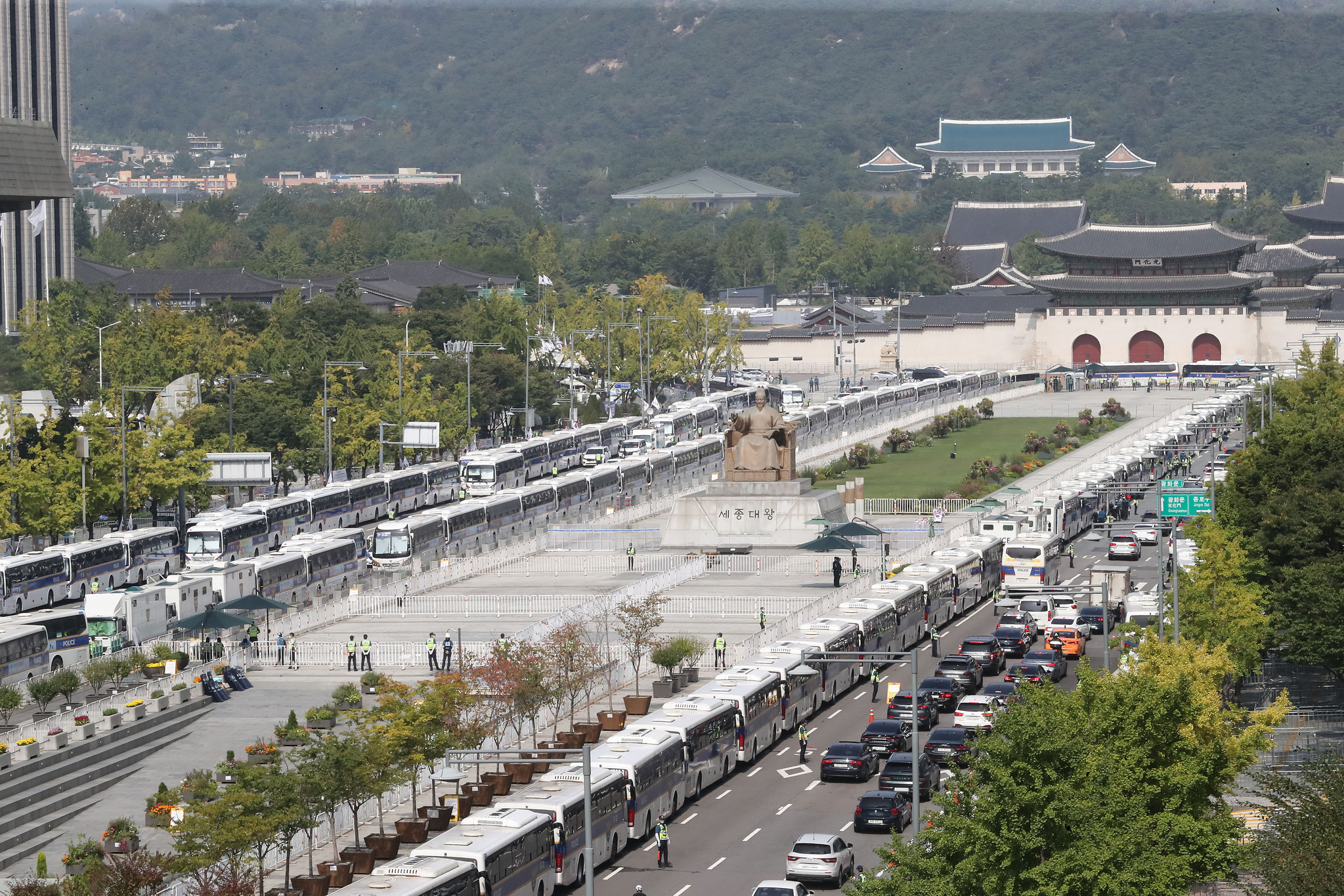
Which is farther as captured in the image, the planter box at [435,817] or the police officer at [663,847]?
the planter box at [435,817]

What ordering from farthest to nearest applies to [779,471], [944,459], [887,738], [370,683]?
[944,459], [779,471], [370,683], [887,738]

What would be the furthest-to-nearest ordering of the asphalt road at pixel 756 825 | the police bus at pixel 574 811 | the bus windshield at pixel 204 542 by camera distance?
the bus windshield at pixel 204 542
the asphalt road at pixel 756 825
the police bus at pixel 574 811

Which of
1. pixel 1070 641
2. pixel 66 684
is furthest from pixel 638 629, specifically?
pixel 66 684

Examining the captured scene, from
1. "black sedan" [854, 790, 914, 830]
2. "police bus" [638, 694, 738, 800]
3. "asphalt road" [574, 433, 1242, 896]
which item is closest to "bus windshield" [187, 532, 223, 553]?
"asphalt road" [574, 433, 1242, 896]

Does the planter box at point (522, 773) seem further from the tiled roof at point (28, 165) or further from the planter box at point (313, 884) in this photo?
the tiled roof at point (28, 165)

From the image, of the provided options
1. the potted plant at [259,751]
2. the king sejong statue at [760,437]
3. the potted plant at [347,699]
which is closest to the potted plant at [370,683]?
the potted plant at [347,699]

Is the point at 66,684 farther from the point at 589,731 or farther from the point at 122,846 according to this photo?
the point at 589,731

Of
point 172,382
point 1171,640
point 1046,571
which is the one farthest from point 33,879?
point 172,382
